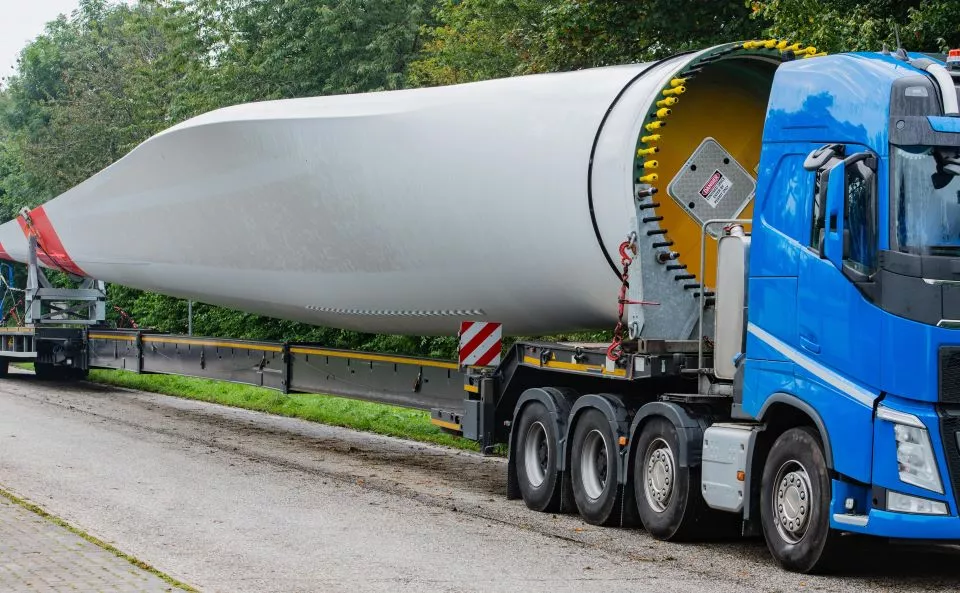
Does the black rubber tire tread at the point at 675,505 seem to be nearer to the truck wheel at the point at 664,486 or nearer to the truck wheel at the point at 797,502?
the truck wheel at the point at 664,486

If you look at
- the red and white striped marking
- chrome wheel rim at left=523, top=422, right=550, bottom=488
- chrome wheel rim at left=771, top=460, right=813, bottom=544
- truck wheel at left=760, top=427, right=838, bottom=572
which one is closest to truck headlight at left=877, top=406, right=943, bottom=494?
truck wheel at left=760, top=427, right=838, bottom=572

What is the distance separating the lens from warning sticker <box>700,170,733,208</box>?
11.0 m

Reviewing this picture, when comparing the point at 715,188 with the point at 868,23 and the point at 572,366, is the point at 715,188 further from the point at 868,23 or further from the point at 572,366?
the point at 868,23

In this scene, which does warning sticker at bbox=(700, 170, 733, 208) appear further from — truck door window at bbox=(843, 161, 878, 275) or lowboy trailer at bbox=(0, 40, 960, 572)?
truck door window at bbox=(843, 161, 878, 275)

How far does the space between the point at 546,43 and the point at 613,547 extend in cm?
1473

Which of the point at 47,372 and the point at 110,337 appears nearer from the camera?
the point at 110,337

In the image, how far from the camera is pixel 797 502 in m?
8.53

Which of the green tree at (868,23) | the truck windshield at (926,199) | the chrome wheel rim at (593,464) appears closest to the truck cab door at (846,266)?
the truck windshield at (926,199)

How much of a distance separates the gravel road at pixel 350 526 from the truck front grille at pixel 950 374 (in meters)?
1.25

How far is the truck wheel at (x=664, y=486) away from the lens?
9.63m

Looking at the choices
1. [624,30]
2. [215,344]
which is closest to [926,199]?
[215,344]

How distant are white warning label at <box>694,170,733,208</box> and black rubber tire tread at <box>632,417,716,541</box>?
203 cm

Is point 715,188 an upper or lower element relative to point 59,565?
upper

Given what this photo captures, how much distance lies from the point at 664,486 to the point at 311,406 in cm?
1321
